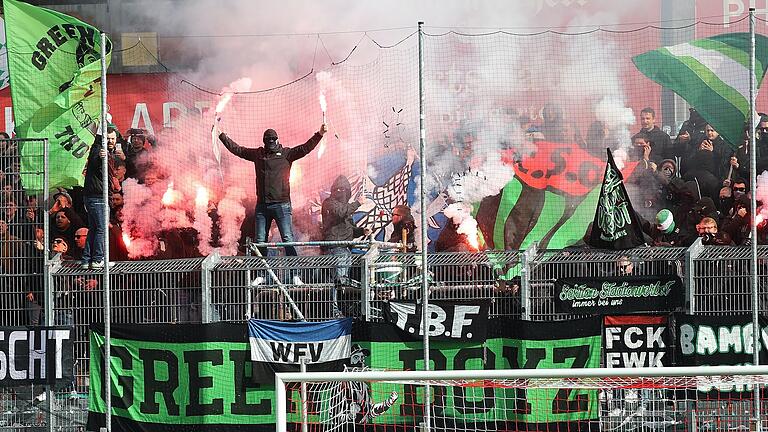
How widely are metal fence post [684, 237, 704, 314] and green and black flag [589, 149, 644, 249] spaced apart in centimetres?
51

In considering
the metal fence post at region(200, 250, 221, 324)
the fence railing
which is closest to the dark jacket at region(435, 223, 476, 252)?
the fence railing

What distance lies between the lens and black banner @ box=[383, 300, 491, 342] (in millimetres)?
12844

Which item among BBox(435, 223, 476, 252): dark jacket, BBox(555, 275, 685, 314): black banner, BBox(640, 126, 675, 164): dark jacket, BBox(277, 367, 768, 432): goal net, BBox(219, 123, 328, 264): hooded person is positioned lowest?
BBox(277, 367, 768, 432): goal net

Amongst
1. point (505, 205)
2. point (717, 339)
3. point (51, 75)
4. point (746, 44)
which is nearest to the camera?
point (717, 339)

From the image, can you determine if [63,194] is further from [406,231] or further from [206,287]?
[406,231]

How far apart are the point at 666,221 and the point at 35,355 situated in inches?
289

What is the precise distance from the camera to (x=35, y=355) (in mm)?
13133


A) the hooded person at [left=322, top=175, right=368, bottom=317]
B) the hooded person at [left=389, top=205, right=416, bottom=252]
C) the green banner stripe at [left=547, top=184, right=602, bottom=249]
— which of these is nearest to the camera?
the green banner stripe at [left=547, top=184, right=602, bottom=249]

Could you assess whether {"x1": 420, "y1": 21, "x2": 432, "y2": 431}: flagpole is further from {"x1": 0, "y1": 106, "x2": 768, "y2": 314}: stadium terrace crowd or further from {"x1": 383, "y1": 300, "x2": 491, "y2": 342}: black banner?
{"x1": 0, "y1": 106, "x2": 768, "y2": 314}: stadium terrace crowd

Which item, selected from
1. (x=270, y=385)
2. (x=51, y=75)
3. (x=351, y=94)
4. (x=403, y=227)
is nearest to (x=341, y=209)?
(x=403, y=227)

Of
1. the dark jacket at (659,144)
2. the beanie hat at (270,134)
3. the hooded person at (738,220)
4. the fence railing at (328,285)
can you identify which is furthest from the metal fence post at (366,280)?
the dark jacket at (659,144)

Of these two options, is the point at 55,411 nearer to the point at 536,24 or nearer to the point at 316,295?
the point at 316,295

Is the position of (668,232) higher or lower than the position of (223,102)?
lower

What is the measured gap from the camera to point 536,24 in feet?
60.1
